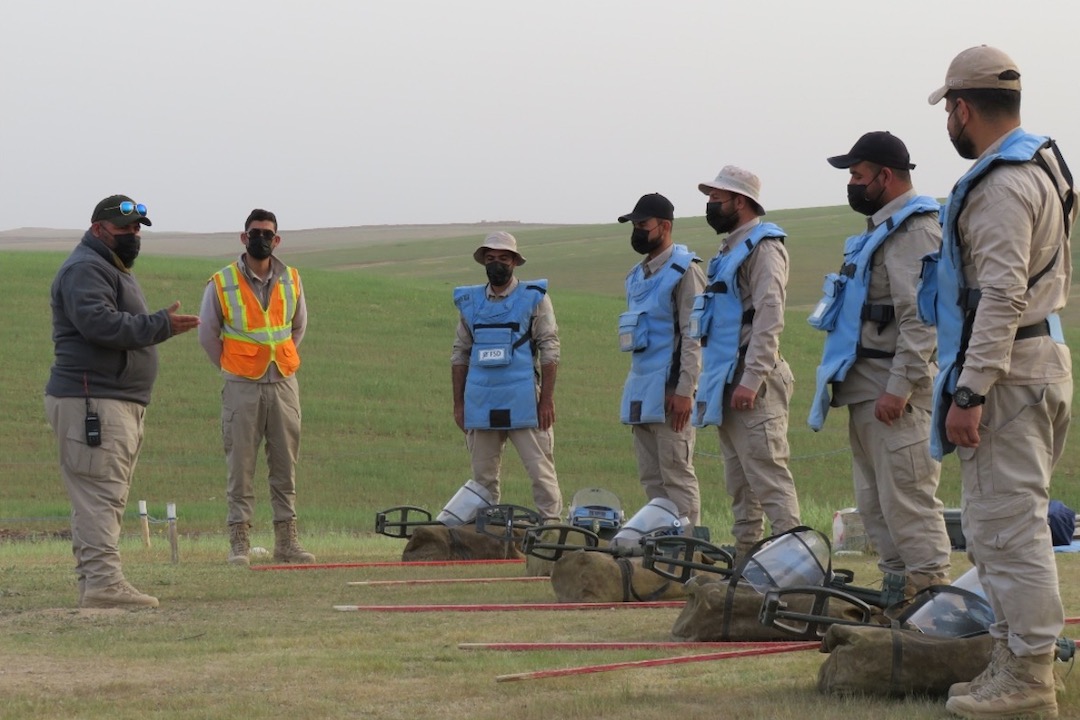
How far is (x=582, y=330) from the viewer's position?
32.7m

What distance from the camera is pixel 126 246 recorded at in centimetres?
815

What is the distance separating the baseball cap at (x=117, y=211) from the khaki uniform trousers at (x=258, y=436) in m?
2.49

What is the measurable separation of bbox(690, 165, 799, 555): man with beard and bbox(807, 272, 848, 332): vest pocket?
0.75 m

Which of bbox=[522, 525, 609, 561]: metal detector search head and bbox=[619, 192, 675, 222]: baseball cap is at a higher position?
bbox=[619, 192, 675, 222]: baseball cap

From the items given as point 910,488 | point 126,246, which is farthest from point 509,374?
point 910,488

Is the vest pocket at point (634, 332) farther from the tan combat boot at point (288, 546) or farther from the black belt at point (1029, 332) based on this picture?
the black belt at point (1029, 332)

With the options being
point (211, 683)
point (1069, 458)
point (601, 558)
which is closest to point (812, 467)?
point (1069, 458)

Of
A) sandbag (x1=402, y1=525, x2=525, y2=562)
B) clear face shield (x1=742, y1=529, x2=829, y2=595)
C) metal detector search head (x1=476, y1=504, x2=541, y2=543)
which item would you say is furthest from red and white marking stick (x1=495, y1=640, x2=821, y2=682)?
sandbag (x1=402, y1=525, x2=525, y2=562)

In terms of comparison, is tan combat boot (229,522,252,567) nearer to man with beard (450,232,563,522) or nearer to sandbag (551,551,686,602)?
man with beard (450,232,563,522)

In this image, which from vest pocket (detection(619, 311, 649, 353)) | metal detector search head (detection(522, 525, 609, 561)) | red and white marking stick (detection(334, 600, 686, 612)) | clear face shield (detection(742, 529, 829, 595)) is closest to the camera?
clear face shield (detection(742, 529, 829, 595))

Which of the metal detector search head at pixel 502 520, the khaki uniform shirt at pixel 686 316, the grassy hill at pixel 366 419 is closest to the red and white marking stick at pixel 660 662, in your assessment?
the khaki uniform shirt at pixel 686 316

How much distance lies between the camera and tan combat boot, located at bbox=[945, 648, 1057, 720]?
180 inches

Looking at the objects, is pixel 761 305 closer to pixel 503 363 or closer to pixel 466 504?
pixel 503 363

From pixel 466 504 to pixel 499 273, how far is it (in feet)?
4.81
